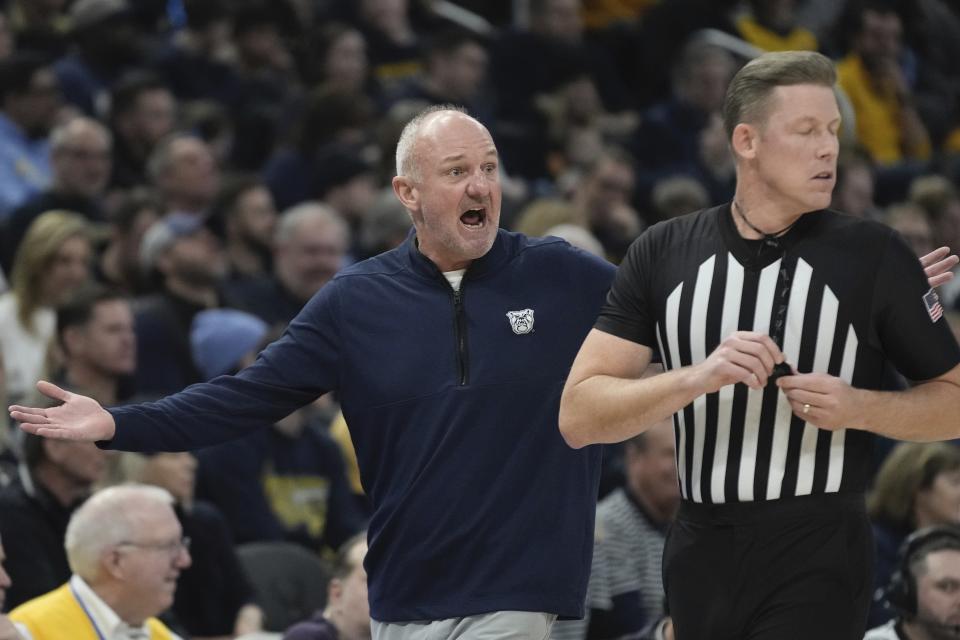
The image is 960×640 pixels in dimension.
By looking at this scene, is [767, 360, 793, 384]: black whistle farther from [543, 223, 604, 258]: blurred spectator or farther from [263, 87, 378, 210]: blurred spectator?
[263, 87, 378, 210]: blurred spectator

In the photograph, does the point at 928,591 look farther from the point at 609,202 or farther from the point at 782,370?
the point at 609,202

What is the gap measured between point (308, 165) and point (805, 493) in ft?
22.7

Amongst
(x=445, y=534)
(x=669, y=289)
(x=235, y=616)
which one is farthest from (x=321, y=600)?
(x=669, y=289)

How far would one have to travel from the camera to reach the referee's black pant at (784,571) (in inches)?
129

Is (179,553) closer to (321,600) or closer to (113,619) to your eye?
(113,619)

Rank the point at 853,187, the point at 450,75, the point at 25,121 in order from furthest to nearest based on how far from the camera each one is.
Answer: the point at 450,75
the point at 853,187
the point at 25,121

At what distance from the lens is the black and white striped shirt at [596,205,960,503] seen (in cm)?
330

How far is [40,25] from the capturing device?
1073cm

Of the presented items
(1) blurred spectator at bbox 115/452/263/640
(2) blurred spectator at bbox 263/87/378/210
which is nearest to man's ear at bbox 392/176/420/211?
→ (1) blurred spectator at bbox 115/452/263/640

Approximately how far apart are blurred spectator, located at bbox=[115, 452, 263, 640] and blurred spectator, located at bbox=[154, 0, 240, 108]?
4.99 m

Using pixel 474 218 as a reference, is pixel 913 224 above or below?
below

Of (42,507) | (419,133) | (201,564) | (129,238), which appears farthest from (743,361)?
(129,238)

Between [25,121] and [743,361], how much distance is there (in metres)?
7.42

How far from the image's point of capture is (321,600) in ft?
21.2
